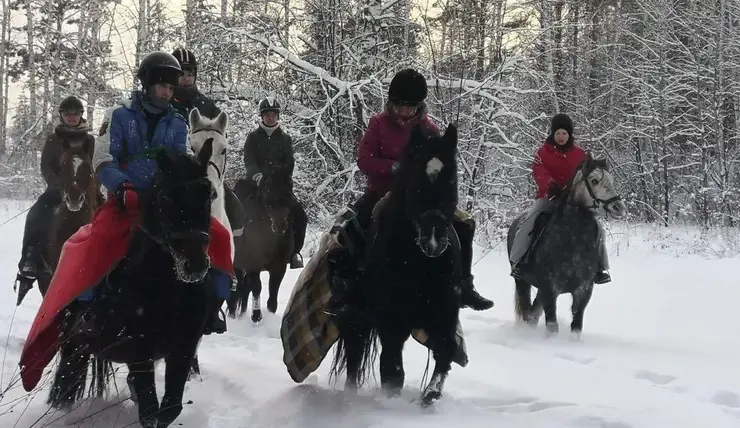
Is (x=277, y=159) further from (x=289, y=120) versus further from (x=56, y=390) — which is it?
(x=289, y=120)

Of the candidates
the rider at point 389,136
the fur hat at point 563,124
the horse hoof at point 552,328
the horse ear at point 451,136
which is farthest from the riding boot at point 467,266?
the fur hat at point 563,124

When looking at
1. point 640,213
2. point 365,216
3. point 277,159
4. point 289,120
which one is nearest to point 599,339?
point 365,216

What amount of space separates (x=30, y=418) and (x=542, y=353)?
4694mm

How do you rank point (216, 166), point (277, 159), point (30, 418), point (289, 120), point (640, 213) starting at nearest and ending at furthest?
point (30, 418) < point (216, 166) < point (277, 159) < point (289, 120) < point (640, 213)

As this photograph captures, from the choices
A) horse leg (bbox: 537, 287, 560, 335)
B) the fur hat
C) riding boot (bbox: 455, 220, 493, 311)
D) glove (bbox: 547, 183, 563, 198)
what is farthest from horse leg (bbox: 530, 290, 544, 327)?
riding boot (bbox: 455, 220, 493, 311)

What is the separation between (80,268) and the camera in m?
3.92

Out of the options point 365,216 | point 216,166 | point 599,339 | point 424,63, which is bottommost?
point 599,339

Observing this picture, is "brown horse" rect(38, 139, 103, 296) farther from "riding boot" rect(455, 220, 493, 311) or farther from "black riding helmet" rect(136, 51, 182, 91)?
"riding boot" rect(455, 220, 493, 311)

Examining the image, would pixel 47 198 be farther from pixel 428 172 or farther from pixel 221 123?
pixel 428 172

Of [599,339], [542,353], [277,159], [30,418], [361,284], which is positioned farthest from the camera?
[277,159]

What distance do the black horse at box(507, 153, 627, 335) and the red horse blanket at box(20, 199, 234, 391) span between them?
4.60 meters

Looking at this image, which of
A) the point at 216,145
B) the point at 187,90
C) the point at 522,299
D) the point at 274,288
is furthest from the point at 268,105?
the point at 522,299

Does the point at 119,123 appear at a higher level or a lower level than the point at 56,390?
higher

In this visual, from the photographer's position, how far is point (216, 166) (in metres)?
5.83
